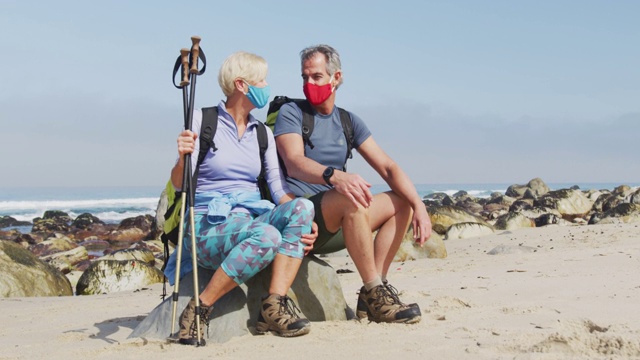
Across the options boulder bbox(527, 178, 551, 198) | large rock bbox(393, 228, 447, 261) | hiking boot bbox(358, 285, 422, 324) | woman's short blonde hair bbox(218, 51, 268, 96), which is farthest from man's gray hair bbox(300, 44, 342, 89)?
boulder bbox(527, 178, 551, 198)

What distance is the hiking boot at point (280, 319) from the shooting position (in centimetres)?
469

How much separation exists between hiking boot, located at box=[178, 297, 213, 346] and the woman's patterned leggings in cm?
31

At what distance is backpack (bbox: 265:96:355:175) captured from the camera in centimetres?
540

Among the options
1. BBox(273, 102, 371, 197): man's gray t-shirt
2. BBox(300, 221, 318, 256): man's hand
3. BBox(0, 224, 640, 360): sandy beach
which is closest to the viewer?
BBox(0, 224, 640, 360): sandy beach

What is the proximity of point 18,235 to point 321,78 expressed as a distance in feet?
65.2

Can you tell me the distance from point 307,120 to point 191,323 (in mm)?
1749

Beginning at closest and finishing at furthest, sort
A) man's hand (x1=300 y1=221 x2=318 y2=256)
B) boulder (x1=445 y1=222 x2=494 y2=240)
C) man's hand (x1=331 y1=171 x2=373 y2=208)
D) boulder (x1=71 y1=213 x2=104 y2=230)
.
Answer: man's hand (x1=331 y1=171 x2=373 y2=208), man's hand (x1=300 y1=221 x2=318 y2=256), boulder (x1=445 y1=222 x2=494 y2=240), boulder (x1=71 y1=213 x2=104 y2=230)

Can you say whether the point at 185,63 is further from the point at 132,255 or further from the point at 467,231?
the point at 467,231

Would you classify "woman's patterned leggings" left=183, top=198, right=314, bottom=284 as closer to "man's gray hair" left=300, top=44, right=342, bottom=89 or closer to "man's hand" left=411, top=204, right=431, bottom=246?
"man's hand" left=411, top=204, right=431, bottom=246

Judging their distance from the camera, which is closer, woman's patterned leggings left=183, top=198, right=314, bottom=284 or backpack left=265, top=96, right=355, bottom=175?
woman's patterned leggings left=183, top=198, right=314, bottom=284

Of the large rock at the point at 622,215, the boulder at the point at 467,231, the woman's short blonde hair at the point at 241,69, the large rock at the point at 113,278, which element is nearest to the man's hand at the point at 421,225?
the woman's short blonde hair at the point at 241,69

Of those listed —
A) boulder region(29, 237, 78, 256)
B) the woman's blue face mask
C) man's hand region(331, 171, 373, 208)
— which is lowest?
boulder region(29, 237, 78, 256)

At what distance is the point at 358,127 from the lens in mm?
5660

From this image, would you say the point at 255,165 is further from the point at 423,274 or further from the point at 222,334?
the point at 423,274
